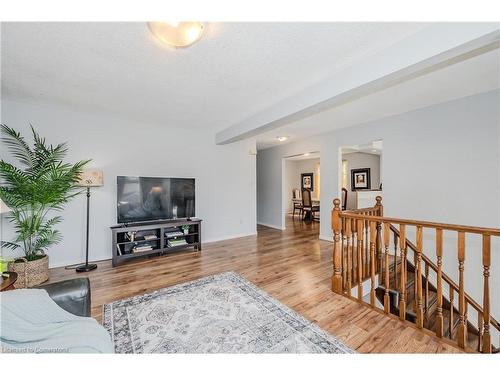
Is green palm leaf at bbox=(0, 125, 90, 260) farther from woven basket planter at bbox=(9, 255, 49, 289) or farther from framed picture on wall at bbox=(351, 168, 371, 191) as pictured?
framed picture on wall at bbox=(351, 168, 371, 191)

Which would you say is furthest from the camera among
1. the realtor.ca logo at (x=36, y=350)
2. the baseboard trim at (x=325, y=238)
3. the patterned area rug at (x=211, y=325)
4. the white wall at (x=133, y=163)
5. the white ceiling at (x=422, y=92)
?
the baseboard trim at (x=325, y=238)

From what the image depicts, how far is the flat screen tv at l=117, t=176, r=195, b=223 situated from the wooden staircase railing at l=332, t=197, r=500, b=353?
254 centimetres

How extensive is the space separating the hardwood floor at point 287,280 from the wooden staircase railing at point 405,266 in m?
0.18

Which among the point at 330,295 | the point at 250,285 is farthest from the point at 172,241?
the point at 330,295

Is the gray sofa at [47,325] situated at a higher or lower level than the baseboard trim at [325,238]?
higher

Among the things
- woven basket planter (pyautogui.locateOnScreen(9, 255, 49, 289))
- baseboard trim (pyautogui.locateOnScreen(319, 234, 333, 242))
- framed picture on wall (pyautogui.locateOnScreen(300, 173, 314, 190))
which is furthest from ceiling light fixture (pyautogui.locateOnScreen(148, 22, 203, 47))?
framed picture on wall (pyautogui.locateOnScreen(300, 173, 314, 190))

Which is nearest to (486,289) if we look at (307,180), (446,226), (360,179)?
(446,226)

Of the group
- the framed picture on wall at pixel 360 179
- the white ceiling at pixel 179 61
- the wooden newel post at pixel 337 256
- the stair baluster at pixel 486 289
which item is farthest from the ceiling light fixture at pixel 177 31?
the framed picture on wall at pixel 360 179

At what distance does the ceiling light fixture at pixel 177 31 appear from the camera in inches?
55.4

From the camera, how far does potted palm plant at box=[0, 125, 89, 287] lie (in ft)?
8.20

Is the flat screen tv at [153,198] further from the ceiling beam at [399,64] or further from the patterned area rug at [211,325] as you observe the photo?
the ceiling beam at [399,64]
